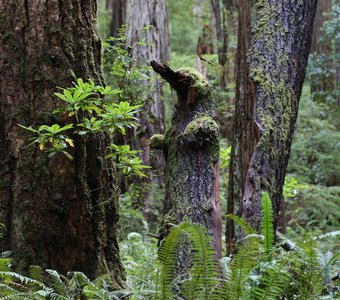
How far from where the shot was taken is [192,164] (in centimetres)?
405

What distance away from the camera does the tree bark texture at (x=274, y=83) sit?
4.59 metres

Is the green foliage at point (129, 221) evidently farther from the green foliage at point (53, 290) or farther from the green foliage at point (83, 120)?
the green foliage at point (53, 290)

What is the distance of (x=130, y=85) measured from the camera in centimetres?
619

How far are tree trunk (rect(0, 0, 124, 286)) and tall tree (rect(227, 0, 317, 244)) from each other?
1699mm

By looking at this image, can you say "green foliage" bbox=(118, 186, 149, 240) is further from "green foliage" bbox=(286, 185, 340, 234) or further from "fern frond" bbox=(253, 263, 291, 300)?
"fern frond" bbox=(253, 263, 291, 300)

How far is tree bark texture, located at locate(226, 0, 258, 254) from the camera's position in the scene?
5035 millimetres

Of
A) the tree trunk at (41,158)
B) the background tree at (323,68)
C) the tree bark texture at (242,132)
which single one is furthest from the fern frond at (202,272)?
the background tree at (323,68)

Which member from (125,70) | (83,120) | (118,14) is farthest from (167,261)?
(118,14)

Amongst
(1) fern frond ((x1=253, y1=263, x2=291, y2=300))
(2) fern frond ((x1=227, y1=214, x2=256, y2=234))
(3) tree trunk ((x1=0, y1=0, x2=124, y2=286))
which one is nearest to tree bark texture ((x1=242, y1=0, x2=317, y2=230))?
(3) tree trunk ((x1=0, y1=0, x2=124, y2=286))

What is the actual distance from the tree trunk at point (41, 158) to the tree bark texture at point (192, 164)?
2.45 ft

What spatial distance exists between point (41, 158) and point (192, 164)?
1238mm

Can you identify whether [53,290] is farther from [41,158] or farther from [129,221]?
[129,221]

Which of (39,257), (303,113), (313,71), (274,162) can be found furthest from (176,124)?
(313,71)

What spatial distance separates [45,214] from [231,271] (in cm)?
151
